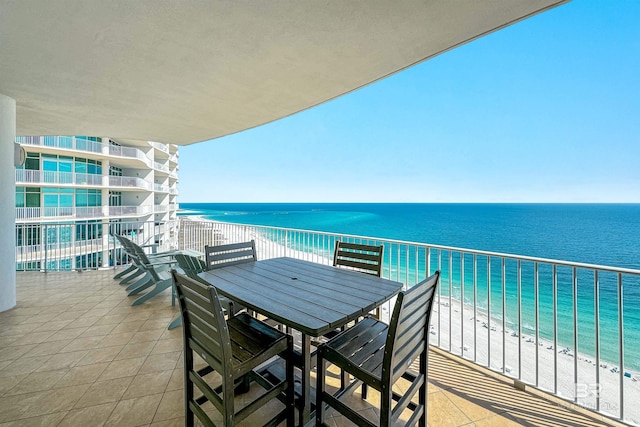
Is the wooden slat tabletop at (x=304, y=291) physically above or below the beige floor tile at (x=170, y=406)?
above

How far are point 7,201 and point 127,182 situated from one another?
15.4 meters

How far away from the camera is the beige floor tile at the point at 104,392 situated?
5.80 ft

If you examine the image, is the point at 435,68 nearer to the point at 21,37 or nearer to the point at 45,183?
the point at 21,37

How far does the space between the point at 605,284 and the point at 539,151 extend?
19871 mm

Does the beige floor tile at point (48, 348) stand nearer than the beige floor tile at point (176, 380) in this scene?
No

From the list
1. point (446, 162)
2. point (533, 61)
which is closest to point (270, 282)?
point (533, 61)

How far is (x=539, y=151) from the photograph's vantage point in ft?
80.7

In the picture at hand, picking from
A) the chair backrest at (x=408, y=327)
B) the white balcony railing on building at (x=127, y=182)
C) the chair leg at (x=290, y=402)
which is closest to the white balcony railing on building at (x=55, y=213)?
the white balcony railing on building at (x=127, y=182)

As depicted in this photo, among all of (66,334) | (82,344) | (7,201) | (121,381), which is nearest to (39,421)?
(121,381)

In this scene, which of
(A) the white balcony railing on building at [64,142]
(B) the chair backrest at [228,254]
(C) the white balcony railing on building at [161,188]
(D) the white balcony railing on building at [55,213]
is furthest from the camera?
(C) the white balcony railing on building at [161,188]

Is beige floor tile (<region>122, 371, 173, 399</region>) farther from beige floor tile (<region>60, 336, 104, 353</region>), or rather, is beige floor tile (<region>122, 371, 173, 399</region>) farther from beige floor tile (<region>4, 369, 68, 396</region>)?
beige floor tile (<region>60, 336, 104, 353</region>)

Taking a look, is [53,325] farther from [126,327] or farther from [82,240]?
[82,240]

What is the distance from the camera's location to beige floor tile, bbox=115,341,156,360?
232 centimetres

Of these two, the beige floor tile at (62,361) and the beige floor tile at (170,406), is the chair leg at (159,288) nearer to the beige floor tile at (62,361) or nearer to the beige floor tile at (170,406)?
the beige floor tile at (62,361)
